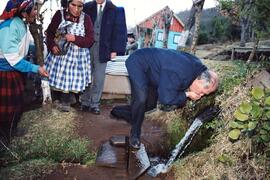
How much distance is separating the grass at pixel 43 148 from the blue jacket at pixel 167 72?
3.93 ft

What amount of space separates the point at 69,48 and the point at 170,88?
91.7 inches

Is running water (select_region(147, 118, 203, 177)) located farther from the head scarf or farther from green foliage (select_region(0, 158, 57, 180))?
the head scarf

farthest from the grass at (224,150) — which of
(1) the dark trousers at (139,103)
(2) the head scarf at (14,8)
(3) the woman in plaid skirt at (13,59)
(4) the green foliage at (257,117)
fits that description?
(2) the head scarf at (14,8)

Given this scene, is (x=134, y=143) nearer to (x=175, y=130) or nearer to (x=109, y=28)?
(x=175, y=130)

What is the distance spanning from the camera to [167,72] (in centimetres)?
406

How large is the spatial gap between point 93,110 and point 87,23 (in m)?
1.54

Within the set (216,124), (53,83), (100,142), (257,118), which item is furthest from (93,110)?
(257,118)

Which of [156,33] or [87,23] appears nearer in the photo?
[87,23]

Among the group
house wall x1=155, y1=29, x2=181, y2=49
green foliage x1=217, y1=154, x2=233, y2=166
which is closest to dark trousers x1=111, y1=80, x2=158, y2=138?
green foliage x1=217, y1=154, x2=233, y2=166

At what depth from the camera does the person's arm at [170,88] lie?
3996mm

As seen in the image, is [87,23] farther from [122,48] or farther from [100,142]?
[100,142]

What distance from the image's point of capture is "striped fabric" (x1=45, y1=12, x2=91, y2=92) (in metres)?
5.70

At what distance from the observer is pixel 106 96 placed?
776cm

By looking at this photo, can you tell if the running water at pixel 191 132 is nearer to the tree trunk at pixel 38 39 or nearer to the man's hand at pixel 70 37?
the man's hand at pixel 70 37
